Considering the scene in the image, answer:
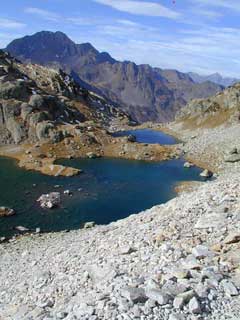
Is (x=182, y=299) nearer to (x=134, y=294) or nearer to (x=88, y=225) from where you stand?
(x=134, y=294)

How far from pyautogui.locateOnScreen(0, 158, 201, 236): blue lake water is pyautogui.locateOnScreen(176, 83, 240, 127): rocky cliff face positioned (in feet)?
184

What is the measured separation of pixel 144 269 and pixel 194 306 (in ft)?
22.6

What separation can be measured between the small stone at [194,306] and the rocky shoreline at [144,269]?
0.16 feet

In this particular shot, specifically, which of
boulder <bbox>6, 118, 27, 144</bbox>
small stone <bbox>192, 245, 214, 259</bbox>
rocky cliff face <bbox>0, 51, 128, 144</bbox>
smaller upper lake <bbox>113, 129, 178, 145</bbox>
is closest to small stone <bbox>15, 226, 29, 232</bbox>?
small stone <bbox>192, 245, 214, 259</bbox>

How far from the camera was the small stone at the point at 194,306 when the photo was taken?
23.4m

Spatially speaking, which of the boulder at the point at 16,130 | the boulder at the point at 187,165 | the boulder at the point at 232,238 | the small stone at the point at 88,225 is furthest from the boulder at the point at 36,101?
the boulder at the point at 232,238

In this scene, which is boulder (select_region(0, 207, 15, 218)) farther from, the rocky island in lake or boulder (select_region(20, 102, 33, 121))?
boulder (select_region(20, 102, 33, 121))

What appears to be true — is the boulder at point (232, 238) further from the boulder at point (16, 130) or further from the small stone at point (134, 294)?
the boulder at point (16, 130)

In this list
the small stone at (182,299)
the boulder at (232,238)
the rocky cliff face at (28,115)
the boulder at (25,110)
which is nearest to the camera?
the small stone at (182,299)

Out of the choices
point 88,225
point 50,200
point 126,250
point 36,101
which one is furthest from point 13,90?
point 126,250

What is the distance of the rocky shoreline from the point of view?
24.3m

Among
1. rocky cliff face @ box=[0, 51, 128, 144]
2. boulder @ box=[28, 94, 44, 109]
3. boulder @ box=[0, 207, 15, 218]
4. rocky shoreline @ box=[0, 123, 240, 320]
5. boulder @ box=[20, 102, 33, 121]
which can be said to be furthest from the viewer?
boulder @ box=[28, 94, 44, 109]

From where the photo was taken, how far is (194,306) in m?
23.6

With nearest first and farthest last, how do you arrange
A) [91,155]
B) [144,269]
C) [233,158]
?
[144,269], [233,158], [91,155]
